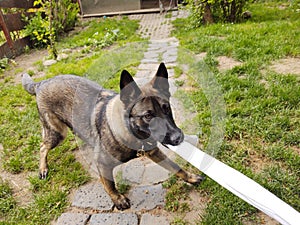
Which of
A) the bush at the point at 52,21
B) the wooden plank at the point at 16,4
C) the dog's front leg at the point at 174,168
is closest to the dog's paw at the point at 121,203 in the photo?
the dog's front leg at the point at 174,168

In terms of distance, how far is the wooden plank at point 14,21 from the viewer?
7.48m

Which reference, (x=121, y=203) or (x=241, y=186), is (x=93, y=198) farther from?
(x=241, y=186)

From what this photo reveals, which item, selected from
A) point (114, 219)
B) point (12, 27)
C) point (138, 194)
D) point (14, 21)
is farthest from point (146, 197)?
point (14, 21)

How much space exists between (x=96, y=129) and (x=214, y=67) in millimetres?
2915

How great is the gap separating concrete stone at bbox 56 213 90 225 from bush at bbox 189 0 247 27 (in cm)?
627

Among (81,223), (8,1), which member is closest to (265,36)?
(81,223)

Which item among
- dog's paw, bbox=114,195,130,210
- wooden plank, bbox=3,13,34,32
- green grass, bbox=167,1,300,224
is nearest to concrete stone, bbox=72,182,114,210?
dog's paw, bbox=114,195,130,210

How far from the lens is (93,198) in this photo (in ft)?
9.00

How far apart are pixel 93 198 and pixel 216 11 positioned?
666 cm

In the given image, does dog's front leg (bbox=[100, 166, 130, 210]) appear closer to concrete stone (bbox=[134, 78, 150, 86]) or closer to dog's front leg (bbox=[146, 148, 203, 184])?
dog's front leg (bbox=[146, 148, 203, 184])

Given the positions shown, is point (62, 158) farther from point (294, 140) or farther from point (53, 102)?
point (294, 140)

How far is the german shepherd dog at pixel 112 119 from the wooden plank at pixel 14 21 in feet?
17.4

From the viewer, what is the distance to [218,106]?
2.88 metres

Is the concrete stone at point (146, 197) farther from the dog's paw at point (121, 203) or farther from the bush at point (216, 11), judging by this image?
the bush at point (216, 11)
